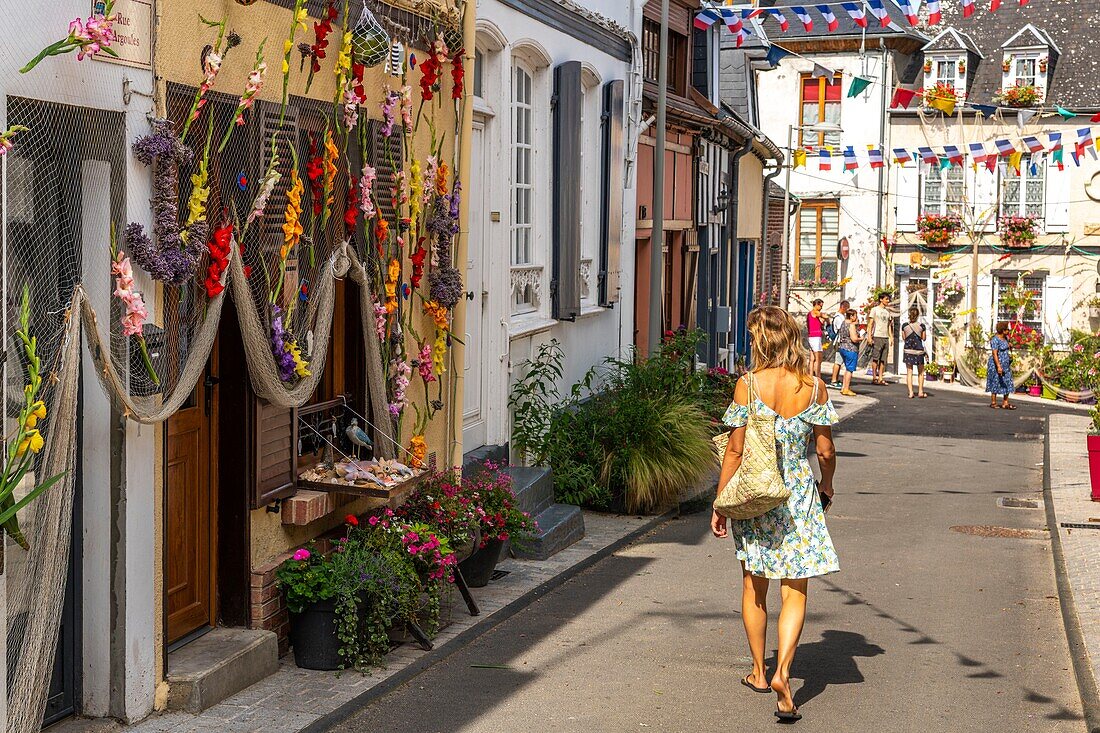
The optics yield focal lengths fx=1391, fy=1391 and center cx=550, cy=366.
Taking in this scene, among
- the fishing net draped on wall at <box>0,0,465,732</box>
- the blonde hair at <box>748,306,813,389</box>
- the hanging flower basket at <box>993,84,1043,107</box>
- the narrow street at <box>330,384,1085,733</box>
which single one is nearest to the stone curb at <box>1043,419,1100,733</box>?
the narrow street at <box>330,384,1085,733</box>

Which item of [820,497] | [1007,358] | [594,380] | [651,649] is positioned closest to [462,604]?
[651,649]

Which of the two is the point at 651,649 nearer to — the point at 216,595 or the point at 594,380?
the point at 216,595

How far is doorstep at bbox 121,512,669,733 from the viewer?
582cm

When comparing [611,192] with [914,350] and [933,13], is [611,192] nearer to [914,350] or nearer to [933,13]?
[933,13]

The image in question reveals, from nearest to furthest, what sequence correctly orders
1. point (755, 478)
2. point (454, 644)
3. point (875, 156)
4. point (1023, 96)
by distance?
point (755, 478)
point (454, 644)
point (1023, 96)
point (875, 156)

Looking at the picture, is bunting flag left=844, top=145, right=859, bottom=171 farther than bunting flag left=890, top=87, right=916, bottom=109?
Yes

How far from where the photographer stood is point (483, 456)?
1051cm

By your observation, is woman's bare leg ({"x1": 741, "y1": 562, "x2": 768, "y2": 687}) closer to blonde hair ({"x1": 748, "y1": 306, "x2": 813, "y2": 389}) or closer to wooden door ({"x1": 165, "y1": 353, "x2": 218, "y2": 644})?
blonde hair ({"x1": 748, "y1": 306, "x2": 813, "y2": 389})

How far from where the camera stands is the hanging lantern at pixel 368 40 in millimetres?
7336

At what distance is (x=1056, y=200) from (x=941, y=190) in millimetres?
2516

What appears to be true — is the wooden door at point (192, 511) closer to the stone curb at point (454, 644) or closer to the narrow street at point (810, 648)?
the stone curb at point (454, 644)

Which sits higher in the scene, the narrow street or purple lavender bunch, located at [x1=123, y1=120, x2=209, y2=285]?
purple lavender bunch, located at [x1=123, y1=120, x2=209, y2=285]

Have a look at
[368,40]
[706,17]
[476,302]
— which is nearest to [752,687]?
[368,40]

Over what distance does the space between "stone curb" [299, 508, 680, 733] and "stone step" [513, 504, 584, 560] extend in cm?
26
